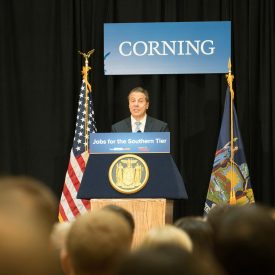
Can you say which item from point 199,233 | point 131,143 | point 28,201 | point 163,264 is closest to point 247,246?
point 163,264

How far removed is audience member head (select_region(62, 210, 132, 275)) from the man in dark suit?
5121 mm

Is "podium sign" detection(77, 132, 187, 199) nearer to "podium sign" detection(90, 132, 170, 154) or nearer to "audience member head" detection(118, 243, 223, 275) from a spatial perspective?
"podium sign" detection(90, 132, 170, 154)

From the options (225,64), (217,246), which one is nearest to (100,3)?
(225,64)

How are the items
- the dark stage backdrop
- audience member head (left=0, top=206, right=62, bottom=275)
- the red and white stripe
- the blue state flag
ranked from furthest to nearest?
the dark stage backdrop
the red and white stripe
the blue state flag
audience member head (left=0, top=206, right=62, bottom=275)

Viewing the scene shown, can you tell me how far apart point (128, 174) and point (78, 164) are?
2675 mm

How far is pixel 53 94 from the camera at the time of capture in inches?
336

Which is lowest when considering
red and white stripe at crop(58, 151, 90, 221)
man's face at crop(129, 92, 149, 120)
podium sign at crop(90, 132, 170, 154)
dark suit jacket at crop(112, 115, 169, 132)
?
red and white stripe at crop(58, 151, 90, 221)

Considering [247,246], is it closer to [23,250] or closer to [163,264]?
[163,264]

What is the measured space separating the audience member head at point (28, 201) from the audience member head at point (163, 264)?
0.52 feet

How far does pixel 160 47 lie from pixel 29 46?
6.13 ft

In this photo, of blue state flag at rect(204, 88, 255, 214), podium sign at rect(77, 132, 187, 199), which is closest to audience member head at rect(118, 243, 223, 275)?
podium sign at rect(77, 132, 187, 199)

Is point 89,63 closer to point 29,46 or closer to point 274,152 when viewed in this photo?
point 29,46

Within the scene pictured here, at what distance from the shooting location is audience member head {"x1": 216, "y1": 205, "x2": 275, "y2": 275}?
1.24m

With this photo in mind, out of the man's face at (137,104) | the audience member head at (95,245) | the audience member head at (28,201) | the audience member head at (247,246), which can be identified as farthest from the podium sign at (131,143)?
the audience member head at (28,201)
